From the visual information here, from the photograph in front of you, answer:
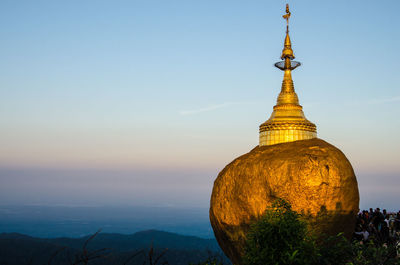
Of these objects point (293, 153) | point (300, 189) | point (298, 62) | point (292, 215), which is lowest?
point (292, 215)

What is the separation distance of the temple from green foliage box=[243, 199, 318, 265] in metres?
8.11

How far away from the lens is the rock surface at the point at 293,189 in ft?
43.7

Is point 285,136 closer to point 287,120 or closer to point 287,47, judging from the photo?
point 287,120

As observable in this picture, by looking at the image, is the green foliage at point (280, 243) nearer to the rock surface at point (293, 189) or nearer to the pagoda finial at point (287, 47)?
the rock surface at point (293, 189)

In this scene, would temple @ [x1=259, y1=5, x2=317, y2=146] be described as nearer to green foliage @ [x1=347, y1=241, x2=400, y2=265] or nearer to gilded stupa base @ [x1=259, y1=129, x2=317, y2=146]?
gilded stupa base @ [x1=259, y1=129, x2=317, y2=146]

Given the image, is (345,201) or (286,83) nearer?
(345,201)

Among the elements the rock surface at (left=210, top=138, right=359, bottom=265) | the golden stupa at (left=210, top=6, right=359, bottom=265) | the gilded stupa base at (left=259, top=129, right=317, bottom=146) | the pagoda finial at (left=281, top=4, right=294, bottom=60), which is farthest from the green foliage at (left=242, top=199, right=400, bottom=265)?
the pagoda finial at (left=281, top=4, right=294, bottom=60)

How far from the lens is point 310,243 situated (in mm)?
10164

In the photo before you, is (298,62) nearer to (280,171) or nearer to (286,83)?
(286,83)

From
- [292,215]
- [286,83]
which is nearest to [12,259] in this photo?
[286,83]

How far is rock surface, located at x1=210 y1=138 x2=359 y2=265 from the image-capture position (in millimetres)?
13305

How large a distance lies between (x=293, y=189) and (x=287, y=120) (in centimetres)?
629

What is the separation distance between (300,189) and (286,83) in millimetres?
9258

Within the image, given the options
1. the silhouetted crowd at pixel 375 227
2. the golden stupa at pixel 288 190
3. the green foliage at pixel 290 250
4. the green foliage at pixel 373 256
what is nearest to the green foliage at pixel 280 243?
the green foliage at pixel 290 250
